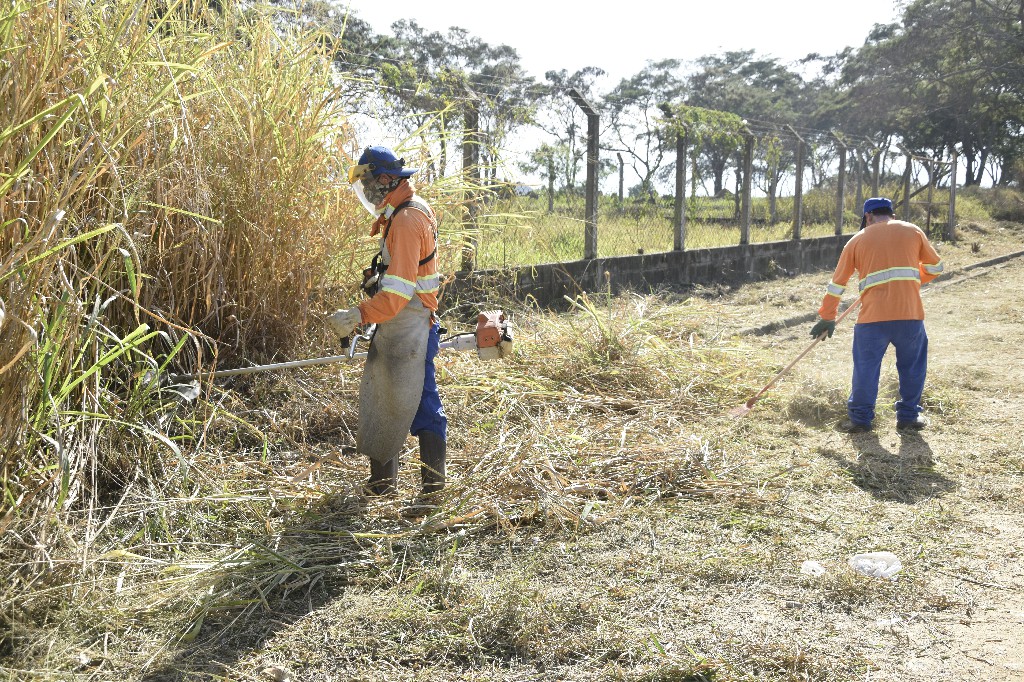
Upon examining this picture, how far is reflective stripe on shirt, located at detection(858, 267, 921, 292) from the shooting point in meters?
5.49

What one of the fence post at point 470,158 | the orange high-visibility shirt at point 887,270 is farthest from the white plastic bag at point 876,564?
the fence post at point 470,158

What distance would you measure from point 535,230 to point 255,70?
12.7 feet

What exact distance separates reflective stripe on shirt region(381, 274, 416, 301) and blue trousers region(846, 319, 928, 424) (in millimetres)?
3229

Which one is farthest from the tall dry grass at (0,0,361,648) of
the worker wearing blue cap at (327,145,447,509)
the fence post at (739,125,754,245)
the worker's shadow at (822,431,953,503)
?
the fence post at (739,125,754,245)

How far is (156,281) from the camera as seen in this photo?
13.8 feet

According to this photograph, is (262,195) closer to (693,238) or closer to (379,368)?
(379,368)

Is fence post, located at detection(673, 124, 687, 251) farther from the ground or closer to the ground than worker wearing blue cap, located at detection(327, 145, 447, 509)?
farther from the ground

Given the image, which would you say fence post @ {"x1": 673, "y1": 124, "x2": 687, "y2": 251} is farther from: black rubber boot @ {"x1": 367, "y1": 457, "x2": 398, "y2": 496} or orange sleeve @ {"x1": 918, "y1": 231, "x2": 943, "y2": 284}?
black rubber boot @ {"x1": 367, "y1": 457, "x2": 398, "y2": 496}

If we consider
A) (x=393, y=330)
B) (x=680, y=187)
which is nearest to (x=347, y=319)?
(x=393, y=330)

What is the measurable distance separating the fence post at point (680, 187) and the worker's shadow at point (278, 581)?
7.97m

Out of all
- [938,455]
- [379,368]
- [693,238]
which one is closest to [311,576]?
[379,368]

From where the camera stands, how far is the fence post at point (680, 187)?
35.4 ft

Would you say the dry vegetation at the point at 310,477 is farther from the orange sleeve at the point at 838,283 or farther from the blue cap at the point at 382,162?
the blue cap at the point at 382,162

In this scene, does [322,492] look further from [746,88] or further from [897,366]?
[746,88]
